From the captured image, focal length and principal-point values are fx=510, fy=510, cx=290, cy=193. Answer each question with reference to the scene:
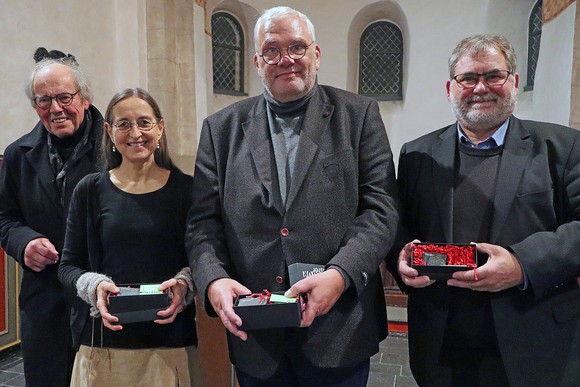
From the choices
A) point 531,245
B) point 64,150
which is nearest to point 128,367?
point 64,150

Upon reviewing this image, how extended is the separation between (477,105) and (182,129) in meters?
4.84

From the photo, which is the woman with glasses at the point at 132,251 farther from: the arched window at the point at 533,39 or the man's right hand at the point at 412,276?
the arched window at the point at 533,39

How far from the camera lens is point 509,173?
1849 mm

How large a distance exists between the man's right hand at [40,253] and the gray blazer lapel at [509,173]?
5.94 ft

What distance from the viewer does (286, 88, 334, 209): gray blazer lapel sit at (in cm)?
167

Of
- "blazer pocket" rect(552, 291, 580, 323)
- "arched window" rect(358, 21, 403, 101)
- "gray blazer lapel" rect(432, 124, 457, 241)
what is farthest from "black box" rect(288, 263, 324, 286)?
"arched window" rect(358, 21, 403, 101)

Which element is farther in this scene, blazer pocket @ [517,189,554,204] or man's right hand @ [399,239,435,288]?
blazer pocket @ [517,189,554,204]

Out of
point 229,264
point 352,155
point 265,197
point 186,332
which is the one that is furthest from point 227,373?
point 352,155

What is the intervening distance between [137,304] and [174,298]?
0.15 metres

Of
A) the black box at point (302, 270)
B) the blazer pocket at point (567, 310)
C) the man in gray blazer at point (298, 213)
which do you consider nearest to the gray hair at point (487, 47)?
the man in gray blazer at point (298, 213)

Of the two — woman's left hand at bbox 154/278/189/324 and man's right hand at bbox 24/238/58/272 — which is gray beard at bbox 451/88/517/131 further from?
man's right hand at bbox 24/238/58/272

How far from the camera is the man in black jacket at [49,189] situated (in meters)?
2.26

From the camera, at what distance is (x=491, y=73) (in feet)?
6.19

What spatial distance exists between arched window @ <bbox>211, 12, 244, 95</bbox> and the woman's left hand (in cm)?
627
